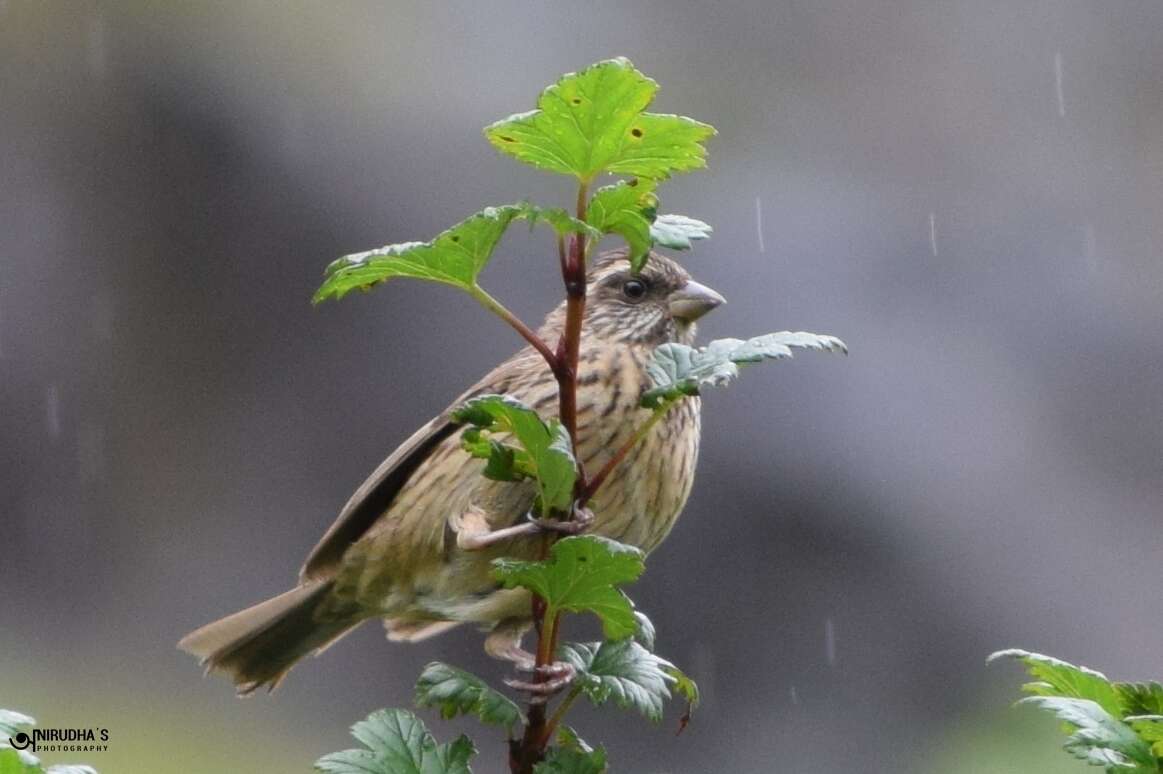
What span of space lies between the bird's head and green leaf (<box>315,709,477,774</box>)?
193 cm

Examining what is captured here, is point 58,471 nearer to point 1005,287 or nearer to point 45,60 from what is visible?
point 45,60

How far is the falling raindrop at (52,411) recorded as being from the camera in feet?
29.3

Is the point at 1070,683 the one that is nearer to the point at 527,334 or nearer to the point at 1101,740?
the point at 1101,740

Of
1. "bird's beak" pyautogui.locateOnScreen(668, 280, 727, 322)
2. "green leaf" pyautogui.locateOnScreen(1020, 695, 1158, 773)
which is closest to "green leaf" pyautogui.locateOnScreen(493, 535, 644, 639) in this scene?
"green leaf" pyautogui.locateOnScreen(1020, 695, 1158, 773)

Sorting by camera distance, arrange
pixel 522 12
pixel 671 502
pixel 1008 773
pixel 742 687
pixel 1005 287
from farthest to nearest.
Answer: pixel 522 12, pixel 1005 287, pixel 742 687, pixel 1008 773, pixel 671 502

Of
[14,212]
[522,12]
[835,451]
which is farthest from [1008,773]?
[14,212]

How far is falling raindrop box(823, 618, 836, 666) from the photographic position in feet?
25.6

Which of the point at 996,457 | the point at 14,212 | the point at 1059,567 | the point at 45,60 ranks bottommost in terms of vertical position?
the point at 1059,567

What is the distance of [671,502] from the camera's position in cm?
344

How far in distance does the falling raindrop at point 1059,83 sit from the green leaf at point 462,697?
833 centimetres

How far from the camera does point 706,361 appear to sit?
1.89 metres

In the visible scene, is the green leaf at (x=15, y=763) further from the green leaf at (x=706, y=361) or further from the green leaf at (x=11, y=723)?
the green leaf at (x=706, y=361)

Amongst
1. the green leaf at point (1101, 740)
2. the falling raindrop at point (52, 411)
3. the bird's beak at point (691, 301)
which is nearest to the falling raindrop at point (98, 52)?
the falling raindrop at point (52, 411)

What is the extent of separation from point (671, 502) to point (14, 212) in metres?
6.95
